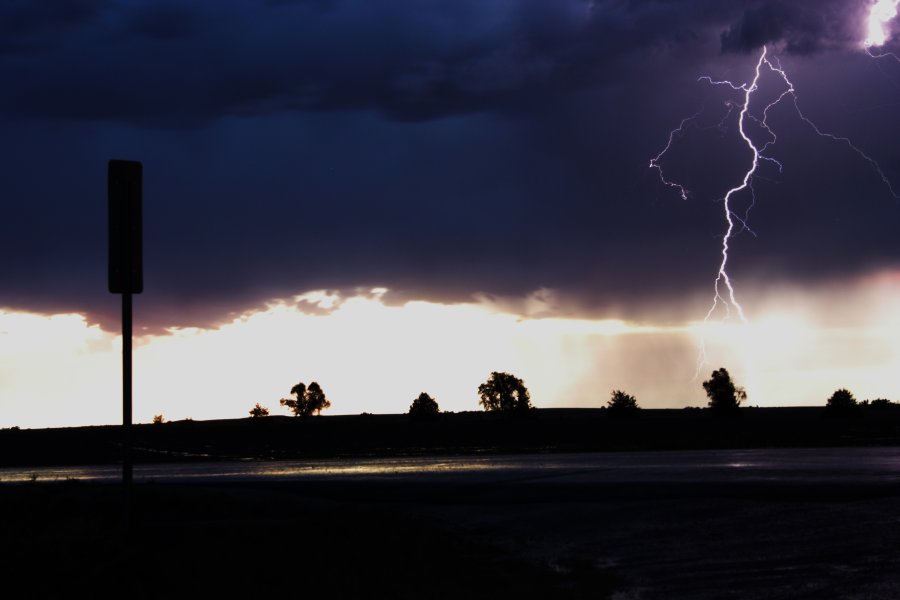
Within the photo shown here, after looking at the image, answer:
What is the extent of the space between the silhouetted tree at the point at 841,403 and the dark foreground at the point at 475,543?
83.7 metres

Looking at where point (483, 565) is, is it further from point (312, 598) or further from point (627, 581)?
point (312, 598)

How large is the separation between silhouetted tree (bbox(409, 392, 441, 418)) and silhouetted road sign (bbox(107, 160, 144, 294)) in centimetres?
11337

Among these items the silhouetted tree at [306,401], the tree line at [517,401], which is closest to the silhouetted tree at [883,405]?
the tree line at [517,401]

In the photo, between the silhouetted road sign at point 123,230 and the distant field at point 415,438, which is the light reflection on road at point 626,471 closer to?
the silhouetted road sign at point 123,230

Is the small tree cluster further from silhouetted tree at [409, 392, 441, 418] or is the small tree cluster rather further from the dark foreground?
the dark foreground

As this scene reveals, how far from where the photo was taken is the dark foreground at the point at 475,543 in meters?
11.8

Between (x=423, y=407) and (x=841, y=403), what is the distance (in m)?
48.0

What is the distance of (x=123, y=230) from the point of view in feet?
43.0

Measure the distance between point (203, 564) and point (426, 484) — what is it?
17.6 m

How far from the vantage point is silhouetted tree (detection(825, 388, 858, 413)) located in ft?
337

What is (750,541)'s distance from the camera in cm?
1503

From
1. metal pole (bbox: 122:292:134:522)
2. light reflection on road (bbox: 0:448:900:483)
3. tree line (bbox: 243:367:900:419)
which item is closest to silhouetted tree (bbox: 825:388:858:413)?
tree line (bbox: 243:367:900:419)

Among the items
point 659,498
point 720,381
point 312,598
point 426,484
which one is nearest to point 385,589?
point 312,598

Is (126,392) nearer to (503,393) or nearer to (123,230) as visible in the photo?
(123,230)
